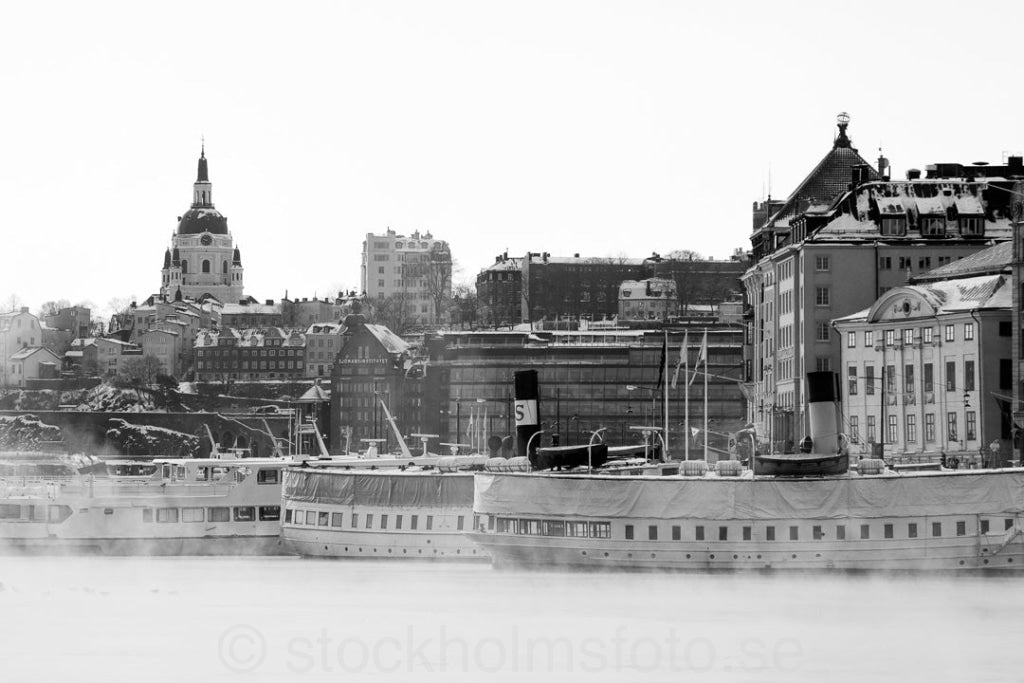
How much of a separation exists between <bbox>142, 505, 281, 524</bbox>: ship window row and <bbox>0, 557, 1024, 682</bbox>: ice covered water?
10058 mm

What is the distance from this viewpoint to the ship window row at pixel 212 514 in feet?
294

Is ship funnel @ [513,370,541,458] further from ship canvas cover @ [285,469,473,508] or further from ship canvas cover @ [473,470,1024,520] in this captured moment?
ship canvas cover @ [285,469,473,508]

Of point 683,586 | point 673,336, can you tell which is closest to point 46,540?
point 683,586

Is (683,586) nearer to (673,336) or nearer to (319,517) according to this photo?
(319,517)

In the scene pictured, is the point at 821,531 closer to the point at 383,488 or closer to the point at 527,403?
the point at 527,403

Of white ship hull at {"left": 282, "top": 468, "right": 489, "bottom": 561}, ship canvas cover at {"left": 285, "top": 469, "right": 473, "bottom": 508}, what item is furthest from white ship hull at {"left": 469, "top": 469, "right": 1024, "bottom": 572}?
ship canvas cover at {"left": 285, "top": 469, "right": 473, "bottom": 508}

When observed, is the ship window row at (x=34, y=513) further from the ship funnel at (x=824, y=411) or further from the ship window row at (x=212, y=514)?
the ship funnel at (x=824, y=411)

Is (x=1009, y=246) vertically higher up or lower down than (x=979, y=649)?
higher up

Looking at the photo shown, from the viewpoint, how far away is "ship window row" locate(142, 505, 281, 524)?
294 ft

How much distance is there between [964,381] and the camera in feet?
358

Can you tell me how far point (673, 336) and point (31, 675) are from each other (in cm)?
14343

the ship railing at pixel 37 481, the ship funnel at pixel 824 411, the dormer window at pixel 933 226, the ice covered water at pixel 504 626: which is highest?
the dormer window at pixel 933 226

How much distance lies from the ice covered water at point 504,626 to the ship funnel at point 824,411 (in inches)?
159

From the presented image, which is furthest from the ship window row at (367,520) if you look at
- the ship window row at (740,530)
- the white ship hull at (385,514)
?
the ship window row at (740,530)
